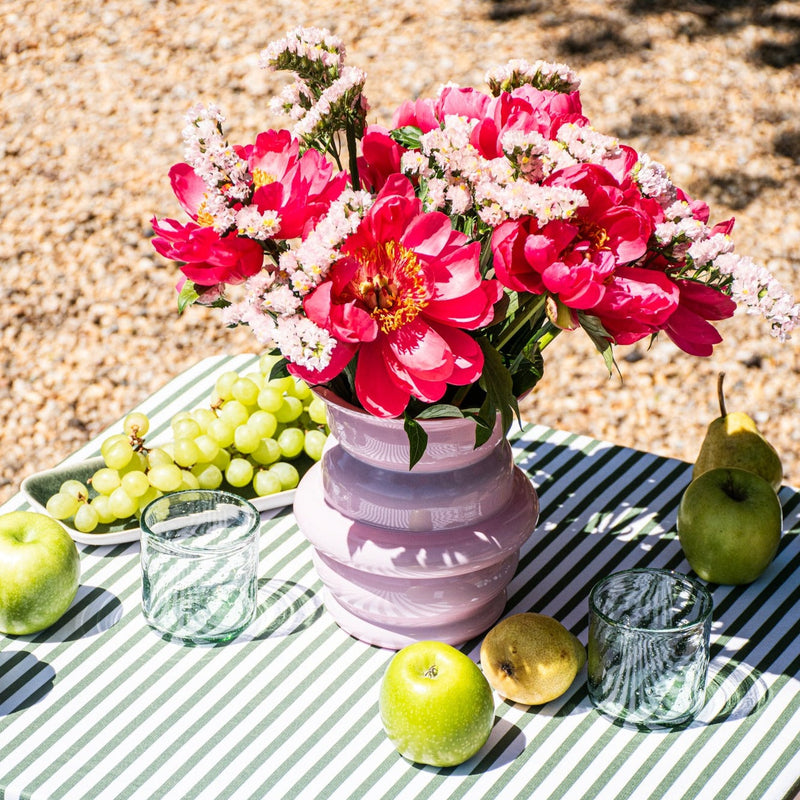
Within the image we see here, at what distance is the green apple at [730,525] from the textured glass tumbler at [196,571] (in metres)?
0.59

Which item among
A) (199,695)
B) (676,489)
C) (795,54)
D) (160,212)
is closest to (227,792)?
(199,695)

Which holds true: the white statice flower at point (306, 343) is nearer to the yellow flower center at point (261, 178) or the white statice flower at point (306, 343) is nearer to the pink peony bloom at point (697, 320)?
the yellow flower center at point (261, 178)

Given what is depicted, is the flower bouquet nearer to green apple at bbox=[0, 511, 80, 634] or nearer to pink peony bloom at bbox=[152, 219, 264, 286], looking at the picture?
pink peony bloom at bbox=[152, 219, 264, 286]

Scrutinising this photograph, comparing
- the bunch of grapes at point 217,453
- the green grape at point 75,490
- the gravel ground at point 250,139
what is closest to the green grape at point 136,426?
the bunch of grapes at point 217,453

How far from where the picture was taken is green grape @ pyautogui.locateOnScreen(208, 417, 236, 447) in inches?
64.5

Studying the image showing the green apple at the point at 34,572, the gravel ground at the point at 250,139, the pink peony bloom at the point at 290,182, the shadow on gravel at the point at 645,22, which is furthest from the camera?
the shadow on gravel at the point at 645,22

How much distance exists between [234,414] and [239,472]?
0.30 feet

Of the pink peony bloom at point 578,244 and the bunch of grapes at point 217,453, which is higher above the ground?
the pink peony bloom at point 578,244

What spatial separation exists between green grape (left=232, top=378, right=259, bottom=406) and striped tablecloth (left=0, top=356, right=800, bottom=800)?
0.23 meters

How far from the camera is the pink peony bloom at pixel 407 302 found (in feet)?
3.46

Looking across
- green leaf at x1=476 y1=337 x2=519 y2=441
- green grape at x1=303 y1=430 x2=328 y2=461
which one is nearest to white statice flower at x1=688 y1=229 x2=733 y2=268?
green leaf at x1=476 y1=337 x2=519 y2=441

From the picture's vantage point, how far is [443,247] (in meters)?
1.09

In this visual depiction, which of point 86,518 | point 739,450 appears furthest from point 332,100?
point 739,450

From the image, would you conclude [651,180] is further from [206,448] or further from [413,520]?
[206,448]
